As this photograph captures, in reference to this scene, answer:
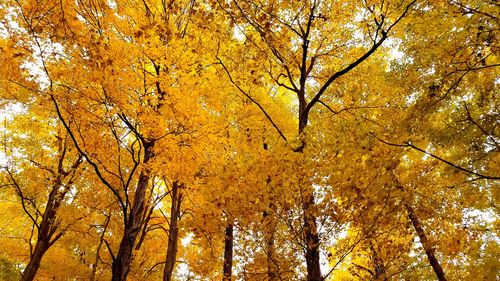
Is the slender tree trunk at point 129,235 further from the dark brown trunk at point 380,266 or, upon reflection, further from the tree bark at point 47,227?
the dark brown trunk at point 380,266

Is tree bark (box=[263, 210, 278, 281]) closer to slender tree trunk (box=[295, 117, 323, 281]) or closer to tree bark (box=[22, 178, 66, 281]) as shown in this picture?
slender tree trunk (box=[295, 117, 323, 281])

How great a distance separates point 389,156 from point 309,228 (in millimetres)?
1421

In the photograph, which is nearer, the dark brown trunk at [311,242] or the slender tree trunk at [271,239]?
the dark brown trunk at [311,242]

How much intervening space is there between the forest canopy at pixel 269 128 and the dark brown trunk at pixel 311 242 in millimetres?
30

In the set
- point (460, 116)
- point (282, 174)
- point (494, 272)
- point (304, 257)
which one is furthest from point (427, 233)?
point (494, 272)

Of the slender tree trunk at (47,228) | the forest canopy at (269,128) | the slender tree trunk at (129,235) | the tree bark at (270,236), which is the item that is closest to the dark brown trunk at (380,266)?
the forest canopy at (269,128)

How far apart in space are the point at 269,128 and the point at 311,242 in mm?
5388

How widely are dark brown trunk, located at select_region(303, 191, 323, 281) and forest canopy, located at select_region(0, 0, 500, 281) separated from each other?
3cm

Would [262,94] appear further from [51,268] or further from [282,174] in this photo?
[51,268]

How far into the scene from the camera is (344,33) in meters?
6.47

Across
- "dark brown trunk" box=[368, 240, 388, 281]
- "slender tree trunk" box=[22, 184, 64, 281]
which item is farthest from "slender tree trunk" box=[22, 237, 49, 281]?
"dark brown trunk" box=[368, 240, 388, 281]

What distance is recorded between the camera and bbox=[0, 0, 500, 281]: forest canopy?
4.24m

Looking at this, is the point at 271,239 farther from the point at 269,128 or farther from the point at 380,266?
the point at 269,128

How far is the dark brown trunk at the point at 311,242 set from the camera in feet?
13.8
